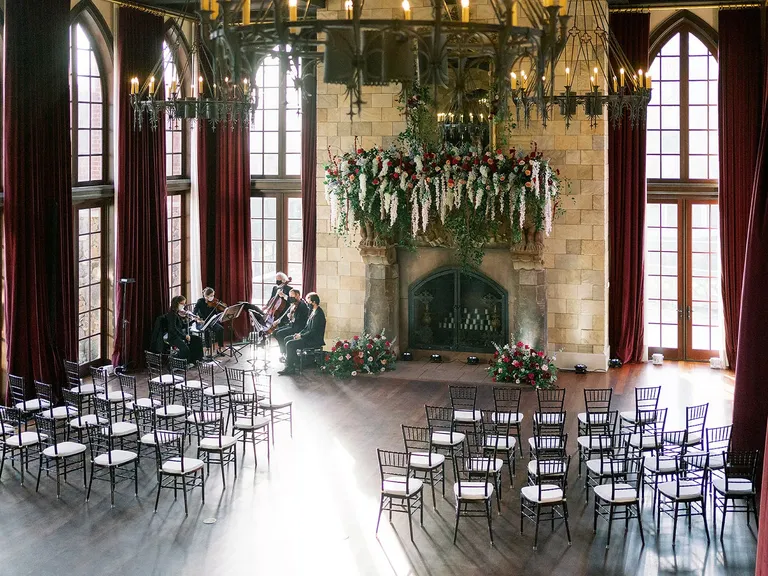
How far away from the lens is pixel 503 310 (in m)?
16.9

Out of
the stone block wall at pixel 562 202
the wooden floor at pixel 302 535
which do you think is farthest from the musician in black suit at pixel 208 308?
the wooden floor at pixel 302 535

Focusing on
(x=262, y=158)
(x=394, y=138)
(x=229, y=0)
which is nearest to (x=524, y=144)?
(x=394, y=138)

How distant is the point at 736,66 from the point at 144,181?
10.1 m

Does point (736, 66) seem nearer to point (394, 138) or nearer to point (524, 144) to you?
point (524, 144)

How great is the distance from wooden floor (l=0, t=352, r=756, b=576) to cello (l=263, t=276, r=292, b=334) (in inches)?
187

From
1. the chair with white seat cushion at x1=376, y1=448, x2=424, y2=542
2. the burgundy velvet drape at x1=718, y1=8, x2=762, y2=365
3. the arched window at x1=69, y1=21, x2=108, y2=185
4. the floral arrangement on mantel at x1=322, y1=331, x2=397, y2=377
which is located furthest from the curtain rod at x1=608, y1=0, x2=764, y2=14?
the chair with white seat cushion at x1=376, y1=448, x2=424, y2=542

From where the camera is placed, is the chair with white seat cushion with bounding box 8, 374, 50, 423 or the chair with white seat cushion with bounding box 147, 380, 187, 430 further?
the chair with white seat cushion with bounding box 8, 374, 50, 423

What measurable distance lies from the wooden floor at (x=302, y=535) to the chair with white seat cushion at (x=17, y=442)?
228mm

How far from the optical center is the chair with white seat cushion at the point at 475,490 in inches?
376

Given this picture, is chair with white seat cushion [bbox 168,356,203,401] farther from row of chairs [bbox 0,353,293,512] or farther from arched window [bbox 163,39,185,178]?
arched window [bbox 163,39,185,178]

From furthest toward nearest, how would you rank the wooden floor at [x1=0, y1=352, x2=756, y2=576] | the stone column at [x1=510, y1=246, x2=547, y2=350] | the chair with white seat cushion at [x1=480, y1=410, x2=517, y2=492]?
the stone column at [x1=510, y1=246, x2=547, y2=350] → the chair with white seat cushion at [x1=480, y1=410, x2=517, y2=492] → the wooden floor at [x1=0, y1=352, x2=756, y2=576]

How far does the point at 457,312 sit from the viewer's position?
56.3 ft

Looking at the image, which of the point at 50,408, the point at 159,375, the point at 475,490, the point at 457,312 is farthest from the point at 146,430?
the point at 457,312

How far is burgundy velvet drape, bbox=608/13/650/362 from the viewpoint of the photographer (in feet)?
56.0
